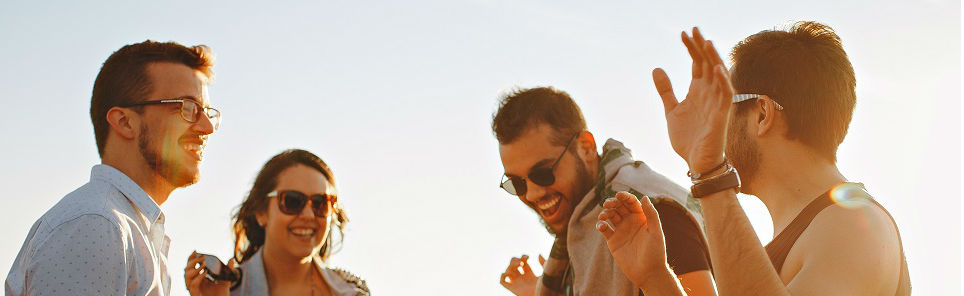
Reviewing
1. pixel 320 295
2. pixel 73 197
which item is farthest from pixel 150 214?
pixel 320 295

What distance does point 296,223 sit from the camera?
6.28 meters

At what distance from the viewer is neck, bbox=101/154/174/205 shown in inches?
148

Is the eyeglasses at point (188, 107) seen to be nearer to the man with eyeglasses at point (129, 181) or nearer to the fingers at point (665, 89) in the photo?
the man with eyeglasses at point (129, 181)

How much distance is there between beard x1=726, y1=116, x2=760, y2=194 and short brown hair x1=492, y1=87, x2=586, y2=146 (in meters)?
2.31

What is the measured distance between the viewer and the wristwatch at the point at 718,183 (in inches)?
94.0

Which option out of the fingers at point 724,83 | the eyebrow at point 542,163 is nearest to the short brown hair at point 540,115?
the eyebrow at point 542,163

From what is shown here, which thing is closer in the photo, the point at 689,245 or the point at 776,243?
the point at 776,243

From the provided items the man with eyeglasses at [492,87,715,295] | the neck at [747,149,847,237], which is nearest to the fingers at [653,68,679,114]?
the neck at [747,149,847,237]

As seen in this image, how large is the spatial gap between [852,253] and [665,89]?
722 mm

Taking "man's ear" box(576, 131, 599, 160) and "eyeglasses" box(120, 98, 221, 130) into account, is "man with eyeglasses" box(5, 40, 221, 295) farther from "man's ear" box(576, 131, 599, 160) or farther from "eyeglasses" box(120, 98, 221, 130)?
"man's ear" box(576, 131, 599, 160)

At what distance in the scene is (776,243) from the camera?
2.79m

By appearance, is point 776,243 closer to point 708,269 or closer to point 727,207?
point 727,207

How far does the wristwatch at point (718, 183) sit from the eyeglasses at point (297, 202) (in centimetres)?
437

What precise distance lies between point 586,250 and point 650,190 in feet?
2.05
